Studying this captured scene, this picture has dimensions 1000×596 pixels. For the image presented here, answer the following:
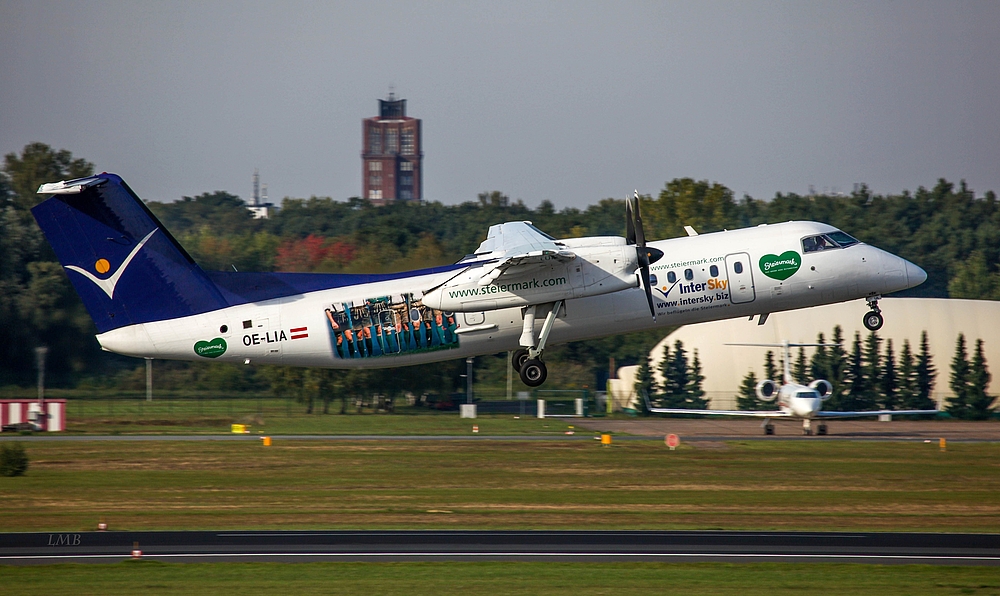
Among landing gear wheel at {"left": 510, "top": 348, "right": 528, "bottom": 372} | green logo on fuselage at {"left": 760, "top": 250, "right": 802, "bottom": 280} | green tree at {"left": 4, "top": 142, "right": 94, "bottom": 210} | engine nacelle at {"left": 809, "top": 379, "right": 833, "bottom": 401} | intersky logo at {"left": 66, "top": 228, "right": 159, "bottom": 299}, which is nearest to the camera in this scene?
intersky logo at {"left": 66, "top": 228, "right": 159, "bottom": 299}

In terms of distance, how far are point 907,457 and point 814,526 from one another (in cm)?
1650

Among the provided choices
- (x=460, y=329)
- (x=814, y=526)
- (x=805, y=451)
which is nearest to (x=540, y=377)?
(x=460, y=329)

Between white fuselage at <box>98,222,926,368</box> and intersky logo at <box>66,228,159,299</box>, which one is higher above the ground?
intersky logo at <box>66,228,159,299</box>

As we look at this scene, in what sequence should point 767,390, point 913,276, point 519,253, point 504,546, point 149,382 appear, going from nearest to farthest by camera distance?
point 519,253, point 504,546, point 913,276, point 149,382, point 767,390

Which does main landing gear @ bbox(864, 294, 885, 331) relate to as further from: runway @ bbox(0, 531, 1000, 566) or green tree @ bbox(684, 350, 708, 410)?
green tree @ bbox(684, 350, 708, 410)

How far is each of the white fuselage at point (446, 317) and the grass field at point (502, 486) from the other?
561 centimetres

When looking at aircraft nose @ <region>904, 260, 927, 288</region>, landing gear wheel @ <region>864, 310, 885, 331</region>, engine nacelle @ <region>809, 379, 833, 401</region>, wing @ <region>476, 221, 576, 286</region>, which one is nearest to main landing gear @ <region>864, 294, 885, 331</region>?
landing gear wheel @ <region>864, 310, 885, 331</region>

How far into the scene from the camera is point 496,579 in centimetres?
2239

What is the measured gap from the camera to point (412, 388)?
180 feet

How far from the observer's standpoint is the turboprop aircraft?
25.9 meters

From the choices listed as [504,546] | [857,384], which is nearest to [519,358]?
[504,546]

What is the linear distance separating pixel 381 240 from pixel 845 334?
105 feet

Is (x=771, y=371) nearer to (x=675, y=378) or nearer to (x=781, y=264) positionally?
(x=675, y=378)

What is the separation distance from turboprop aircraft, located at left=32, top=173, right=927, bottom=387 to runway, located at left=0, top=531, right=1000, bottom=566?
4478mm
